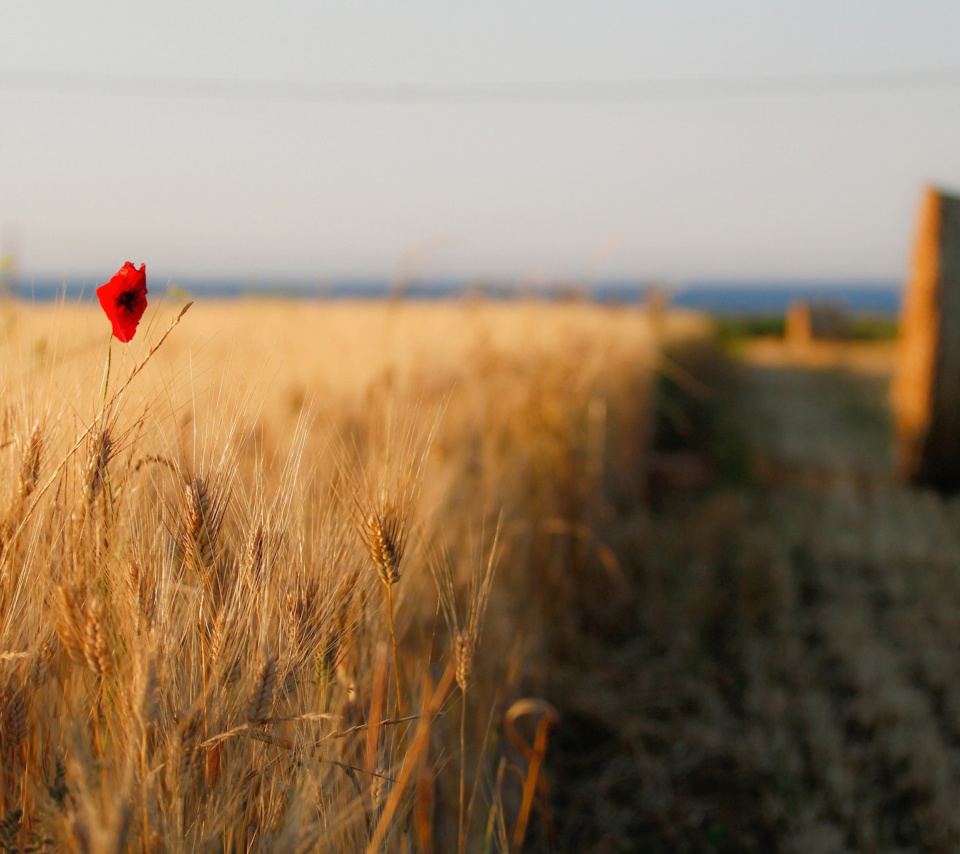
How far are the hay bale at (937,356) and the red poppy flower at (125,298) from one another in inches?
229

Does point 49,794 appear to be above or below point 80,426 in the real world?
below

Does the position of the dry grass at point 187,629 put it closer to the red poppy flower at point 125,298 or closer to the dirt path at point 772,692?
the red poppy flower at point 125,298

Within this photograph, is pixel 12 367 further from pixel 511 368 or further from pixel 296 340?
pixel 296 340

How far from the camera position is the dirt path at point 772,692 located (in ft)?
6.66

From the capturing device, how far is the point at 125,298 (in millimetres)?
771

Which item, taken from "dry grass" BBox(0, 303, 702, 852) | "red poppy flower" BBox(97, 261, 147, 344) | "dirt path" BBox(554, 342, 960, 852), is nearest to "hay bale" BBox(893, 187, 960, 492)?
"dirt path" BBox(554, 342, 960, 852)

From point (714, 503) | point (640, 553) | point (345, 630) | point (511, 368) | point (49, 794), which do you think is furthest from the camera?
point (714, 503)

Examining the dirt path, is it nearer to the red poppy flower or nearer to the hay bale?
the hay bale

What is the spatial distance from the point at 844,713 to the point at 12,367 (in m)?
2.50

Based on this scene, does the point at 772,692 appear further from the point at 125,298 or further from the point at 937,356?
the point at 937,356

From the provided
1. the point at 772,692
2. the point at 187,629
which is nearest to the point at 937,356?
the point at 772,692

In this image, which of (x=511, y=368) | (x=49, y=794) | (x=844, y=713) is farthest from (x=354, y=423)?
(x=844, y=713)

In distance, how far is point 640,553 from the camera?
3488 mm

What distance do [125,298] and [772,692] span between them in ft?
8.08
